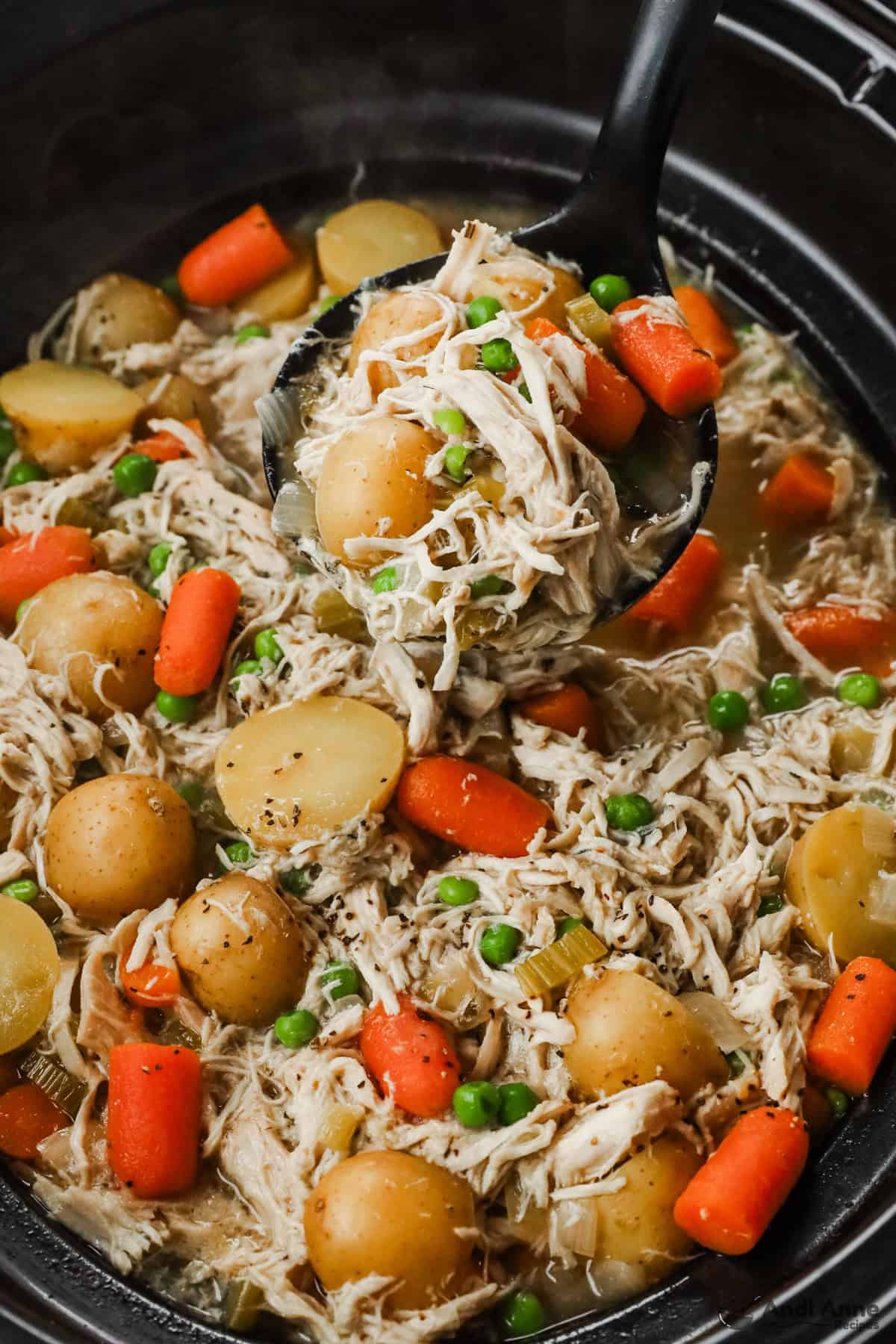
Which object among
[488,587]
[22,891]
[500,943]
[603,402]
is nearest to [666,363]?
[603,402]

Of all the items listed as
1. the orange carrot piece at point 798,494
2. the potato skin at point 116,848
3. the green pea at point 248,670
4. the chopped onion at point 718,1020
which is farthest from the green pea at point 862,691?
the potato skin at point 116,848

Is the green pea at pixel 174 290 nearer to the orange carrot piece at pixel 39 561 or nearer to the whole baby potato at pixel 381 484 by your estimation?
the orange carrot piece at pixel 39 561

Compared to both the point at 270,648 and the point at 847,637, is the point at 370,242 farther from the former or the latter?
the point at 847,637

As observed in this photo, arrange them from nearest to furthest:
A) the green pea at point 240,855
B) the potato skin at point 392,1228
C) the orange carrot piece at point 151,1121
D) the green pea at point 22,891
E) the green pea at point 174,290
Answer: the potato skin at point 392,1228 → the orange carrot piece at point 151,1121 → the green pea at point 22,891 → the green pea at point 240,855 → the green pea at point 174,290

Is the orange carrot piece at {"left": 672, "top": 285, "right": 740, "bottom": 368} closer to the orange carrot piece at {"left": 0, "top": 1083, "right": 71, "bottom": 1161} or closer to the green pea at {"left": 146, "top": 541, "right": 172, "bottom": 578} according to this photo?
the green pea at {"left": 146, "top": 541, "right": 172, "bottom": 578}

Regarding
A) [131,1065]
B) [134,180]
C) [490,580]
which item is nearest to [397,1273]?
[131,1065]
